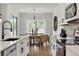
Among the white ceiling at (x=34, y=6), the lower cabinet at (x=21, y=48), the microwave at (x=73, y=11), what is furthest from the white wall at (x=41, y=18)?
the microwave at (x=73, y=11)

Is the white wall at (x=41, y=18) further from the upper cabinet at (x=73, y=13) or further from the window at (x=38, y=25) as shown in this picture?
the upper cabinet at (x=73, y=13)

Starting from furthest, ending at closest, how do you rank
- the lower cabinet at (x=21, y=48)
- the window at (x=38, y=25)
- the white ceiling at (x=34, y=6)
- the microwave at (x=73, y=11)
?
the window at (x=38, y=25) → the white ceiling at (x=34, y=6) → the lower cabinet at (x=21, y=48) → the microwave at (x=73, y=11)

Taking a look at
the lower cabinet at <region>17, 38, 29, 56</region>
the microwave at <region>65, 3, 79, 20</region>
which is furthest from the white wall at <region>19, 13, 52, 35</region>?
the microwave at <region>65, 3, 79, 20</region>

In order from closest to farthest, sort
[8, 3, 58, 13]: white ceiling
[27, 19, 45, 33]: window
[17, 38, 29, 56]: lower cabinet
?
1. [17, 38, 29, 56]: lower cabinet
2. [8, 3, 58, 13]: white ceiling
3. [27, 19, 45, 33]: window

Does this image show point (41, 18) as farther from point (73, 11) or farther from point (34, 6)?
point (73, 11)

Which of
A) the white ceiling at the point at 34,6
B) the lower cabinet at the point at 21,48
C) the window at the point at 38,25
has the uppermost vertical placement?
the white ceiling at the point at 34,6

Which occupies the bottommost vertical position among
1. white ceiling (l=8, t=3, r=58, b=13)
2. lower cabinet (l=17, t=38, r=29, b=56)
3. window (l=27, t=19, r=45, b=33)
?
lower cabinet (l=17, t=38, r=29, b=56)

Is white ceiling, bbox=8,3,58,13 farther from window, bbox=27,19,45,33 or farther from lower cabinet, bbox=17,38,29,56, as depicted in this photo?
lower cabinet, bbox=17,38,29,56

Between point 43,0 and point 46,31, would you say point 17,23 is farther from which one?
point 43,0

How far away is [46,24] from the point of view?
1016 cm

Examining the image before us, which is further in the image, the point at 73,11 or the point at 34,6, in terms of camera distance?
the point at 34,6

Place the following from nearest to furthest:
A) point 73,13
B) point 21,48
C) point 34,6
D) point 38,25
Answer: point 73,13 < point 21,48 < point 34,6 < point 38,25

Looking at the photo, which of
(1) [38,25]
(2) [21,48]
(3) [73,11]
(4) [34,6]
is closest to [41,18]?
(1) [38,25]

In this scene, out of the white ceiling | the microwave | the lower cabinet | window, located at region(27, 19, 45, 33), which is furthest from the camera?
window, located at region(27, 19, 45, 33)
